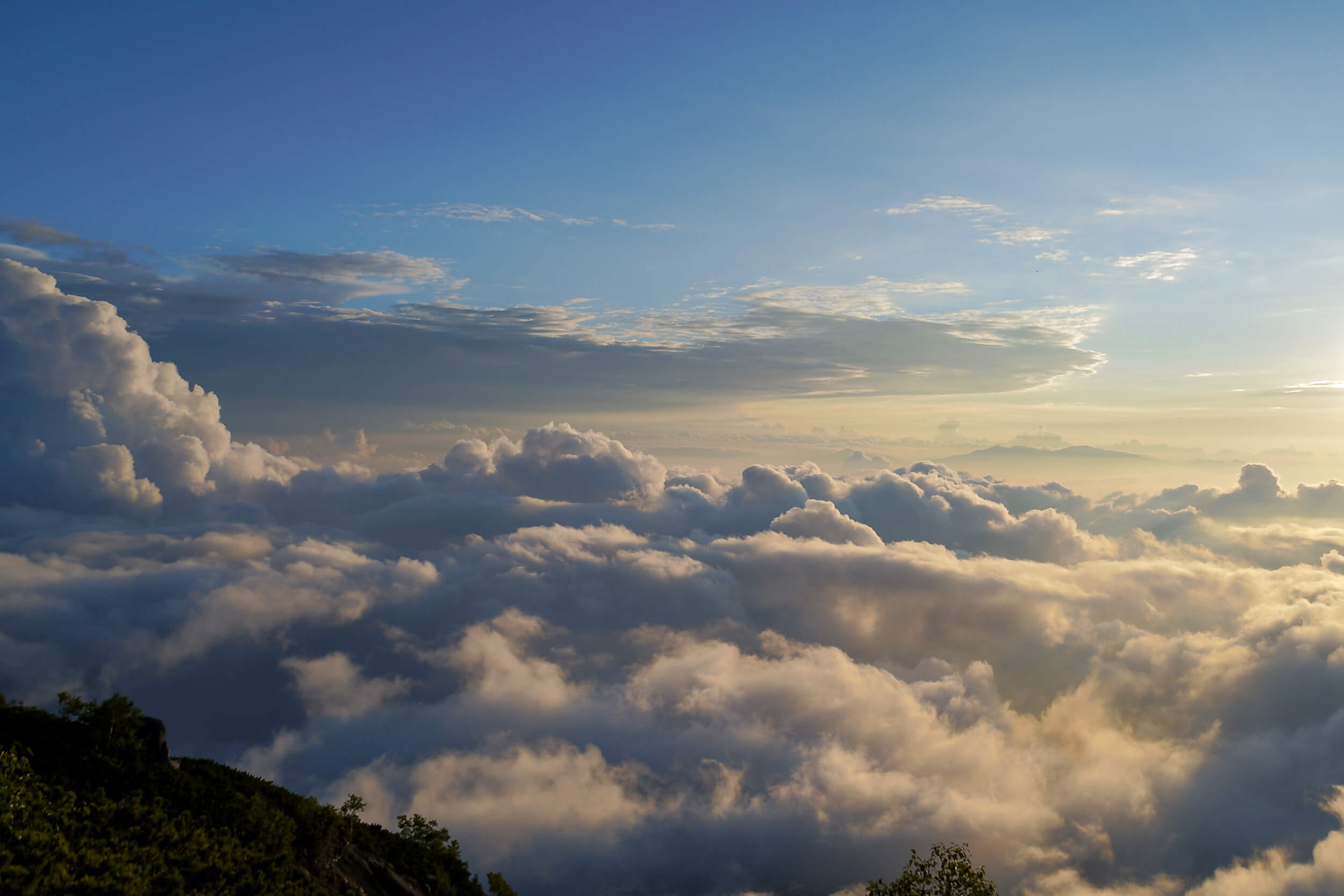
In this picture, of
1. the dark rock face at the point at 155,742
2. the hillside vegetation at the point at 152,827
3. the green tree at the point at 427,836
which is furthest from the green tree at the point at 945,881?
the dark rock face at the point at 155,742

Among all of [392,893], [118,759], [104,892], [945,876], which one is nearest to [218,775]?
[118,759]

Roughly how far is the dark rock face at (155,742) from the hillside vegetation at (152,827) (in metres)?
0.20

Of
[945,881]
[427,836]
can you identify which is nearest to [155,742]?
[427,836]

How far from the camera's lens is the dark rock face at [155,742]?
264 feet

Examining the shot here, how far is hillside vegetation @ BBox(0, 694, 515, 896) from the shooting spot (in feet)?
148

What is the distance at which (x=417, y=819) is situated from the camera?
114 meters

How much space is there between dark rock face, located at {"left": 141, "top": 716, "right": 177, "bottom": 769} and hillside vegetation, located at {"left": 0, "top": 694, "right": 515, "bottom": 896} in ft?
0.66

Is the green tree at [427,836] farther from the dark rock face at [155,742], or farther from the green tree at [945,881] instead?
the green tree at [945,881]

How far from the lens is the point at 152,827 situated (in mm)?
59906

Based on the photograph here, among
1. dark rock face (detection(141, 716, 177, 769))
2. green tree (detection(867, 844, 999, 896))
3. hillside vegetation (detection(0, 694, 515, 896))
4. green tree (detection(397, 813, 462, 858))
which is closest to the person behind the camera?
hillside vegetation (detection(0, 694, 515, 896))

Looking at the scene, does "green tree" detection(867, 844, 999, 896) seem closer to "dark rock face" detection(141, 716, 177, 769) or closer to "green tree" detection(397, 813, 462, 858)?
"green tree" detection(397, 813, 462, 858)

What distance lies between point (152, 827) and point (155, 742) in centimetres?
2792

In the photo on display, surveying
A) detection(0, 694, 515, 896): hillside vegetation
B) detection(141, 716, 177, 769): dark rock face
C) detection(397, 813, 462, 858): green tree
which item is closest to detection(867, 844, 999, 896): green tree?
detection(0, 694, 515, 896): hillside vegetation

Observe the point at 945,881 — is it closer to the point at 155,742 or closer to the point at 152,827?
the point at 152,827
